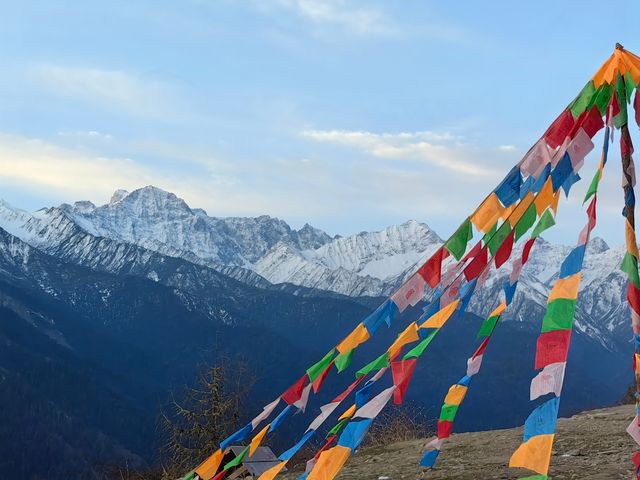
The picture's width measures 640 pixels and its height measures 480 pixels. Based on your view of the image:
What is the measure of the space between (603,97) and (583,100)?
15 centimetres

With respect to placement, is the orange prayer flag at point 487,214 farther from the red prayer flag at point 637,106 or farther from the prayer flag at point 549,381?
the prayer flag at point 549,381

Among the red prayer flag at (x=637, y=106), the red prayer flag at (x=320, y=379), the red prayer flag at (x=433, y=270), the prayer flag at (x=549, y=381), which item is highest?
the red prayer flag at (x=637, y=106)

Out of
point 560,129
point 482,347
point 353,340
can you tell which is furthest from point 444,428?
point 560,129

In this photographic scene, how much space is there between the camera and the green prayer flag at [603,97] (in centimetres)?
589

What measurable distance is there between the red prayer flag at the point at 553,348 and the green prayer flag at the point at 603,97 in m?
2.08

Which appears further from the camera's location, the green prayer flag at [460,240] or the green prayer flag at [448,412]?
the green prayer flag at [448,412]

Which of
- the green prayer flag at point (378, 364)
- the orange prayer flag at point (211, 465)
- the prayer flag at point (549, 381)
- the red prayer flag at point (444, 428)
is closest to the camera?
the prayer flag at point (549, 381)

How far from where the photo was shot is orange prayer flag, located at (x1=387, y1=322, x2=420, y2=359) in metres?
5.57

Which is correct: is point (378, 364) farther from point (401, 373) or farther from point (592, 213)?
point (592, 213)

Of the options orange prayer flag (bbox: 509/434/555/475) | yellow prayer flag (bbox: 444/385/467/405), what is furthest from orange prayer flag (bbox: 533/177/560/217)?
orange prayer flag (bbox: 509/434/555/475)

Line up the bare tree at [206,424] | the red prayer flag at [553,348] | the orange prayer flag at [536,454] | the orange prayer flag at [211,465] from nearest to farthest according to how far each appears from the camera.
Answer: the orange prayer flag at [536,454] < the red prayer flag at [553,348] < the orange prayer flag at [211,465] < the bare tree at [206,424]

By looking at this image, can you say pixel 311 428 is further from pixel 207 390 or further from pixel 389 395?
pixel 207 390

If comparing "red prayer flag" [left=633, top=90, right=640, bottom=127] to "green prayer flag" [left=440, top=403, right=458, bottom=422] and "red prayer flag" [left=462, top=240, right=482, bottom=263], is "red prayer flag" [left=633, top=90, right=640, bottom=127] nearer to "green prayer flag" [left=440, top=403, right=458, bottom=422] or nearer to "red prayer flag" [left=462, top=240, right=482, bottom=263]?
"red prayer flag" [left=462, top=240, right=482, bottom=263]

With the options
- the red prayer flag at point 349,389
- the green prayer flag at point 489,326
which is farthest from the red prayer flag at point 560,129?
the red prayer flag at point 349,389
